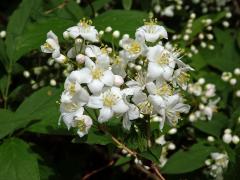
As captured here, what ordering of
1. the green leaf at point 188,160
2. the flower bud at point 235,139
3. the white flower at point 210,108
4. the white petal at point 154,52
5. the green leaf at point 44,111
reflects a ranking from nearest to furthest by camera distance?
the white petal at point 154,52, the green leaf at point 44,111, the green leaf at point 188,160, the flower bud at point 235,139, the white flower at point 210,108

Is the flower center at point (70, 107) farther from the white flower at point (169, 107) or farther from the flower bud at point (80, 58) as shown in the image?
the white flower at point (169, 107)

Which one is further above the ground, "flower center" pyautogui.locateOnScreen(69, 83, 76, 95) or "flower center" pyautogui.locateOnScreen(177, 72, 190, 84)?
"flower center" pyautogui.locateOnScreen(69, 83, 76, 95)

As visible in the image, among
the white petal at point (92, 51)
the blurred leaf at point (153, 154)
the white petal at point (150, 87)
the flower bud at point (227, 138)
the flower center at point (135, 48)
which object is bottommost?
the flower bud at point (227, 138)

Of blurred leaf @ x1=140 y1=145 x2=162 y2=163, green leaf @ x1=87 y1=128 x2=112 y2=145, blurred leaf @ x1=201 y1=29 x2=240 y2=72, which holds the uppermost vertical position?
blurred leaf @ x1=140 y1=145 x2=162 y2=163

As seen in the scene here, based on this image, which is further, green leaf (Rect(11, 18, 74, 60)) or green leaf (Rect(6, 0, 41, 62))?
green leaf (Rect(6, 0, 41, 62))

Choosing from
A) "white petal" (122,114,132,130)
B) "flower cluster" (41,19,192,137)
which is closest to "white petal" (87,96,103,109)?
"flower cluster" (41,19,192,137)

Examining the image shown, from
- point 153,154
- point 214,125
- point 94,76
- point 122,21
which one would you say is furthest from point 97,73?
point 214,125

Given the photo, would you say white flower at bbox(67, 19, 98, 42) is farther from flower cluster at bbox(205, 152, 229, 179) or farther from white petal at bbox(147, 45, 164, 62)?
flower cluster at bbox(205, 152, 229, 179)

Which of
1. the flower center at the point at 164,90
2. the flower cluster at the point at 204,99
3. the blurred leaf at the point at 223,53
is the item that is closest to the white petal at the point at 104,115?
the flower center at the point at 164,90
